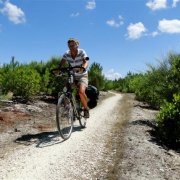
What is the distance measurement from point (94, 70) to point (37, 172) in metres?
32.0

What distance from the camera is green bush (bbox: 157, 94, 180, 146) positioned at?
10570 millimetres

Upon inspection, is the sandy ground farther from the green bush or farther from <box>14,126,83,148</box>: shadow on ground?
the green bush

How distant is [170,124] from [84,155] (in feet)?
13.2

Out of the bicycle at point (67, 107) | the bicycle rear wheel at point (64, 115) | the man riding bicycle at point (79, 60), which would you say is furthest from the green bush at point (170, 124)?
the bicycle rear wheel at point (64, 115)

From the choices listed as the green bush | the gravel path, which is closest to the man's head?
the gravel path

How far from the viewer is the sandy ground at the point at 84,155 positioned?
256 inches

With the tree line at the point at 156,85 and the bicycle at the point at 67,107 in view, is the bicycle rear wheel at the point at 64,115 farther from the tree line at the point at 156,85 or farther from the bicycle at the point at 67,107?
the tree line at the point at 156,85

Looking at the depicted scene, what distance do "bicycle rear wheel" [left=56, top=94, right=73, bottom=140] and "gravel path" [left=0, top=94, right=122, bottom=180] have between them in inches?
7.5

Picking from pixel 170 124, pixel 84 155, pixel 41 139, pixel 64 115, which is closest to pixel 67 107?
pixel 64 115

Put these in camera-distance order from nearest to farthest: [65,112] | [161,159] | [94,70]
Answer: [161,159] < [65,112] < [94,70]

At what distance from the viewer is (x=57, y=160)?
7.04 metres

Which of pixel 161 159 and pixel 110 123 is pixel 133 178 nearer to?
pixel 161 159

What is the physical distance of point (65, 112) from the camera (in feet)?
29.1

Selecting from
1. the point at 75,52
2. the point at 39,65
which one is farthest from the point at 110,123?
the point at 39,65
